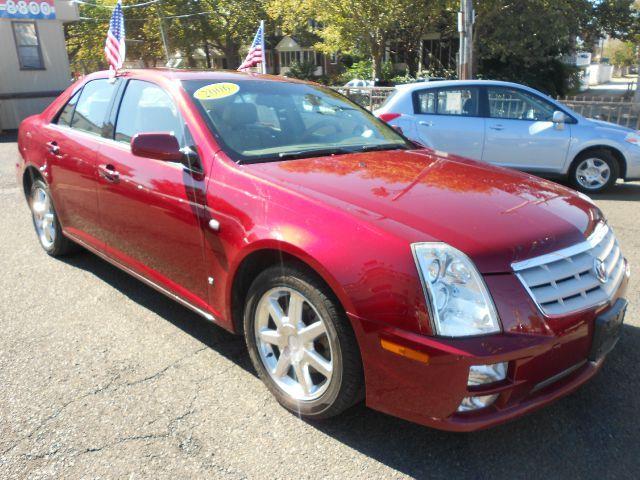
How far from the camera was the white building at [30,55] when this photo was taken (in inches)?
653

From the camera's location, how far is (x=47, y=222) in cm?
493

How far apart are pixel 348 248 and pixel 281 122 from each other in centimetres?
145

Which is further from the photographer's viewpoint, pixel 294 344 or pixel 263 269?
pixel 263 269

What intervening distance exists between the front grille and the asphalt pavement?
0.67 metres

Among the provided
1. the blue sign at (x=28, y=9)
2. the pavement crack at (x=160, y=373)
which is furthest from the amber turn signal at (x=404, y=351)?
the blue sign at (x=28, y=9)

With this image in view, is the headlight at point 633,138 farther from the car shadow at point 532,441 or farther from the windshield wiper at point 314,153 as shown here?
the windshield wiper at point 314,153

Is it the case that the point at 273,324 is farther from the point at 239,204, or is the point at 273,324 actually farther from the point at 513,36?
the point at 513,36

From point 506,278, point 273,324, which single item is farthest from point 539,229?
point 273,324

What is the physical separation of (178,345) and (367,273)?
1724 millimetres

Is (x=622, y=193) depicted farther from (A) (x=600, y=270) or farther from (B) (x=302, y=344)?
(B) (x=302, y=344)

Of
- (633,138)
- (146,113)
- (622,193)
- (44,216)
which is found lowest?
(622,193)

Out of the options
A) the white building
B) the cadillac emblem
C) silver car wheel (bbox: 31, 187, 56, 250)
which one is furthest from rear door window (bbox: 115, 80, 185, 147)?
the white building

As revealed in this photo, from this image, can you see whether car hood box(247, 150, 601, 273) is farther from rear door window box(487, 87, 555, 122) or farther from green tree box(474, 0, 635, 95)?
green tree box(474, 0, 635, 95)

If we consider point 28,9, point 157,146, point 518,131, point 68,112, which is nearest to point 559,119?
point 518,131
